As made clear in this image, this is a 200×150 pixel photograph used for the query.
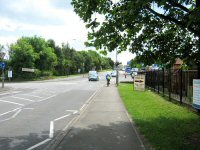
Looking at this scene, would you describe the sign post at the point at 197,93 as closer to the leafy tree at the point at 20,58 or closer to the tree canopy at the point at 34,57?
the tree canopy at the point at 34,57

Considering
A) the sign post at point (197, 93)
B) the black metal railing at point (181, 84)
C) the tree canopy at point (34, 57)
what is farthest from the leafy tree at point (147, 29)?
the tree canopy at point (34, 57)

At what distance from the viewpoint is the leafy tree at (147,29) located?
1094 cm

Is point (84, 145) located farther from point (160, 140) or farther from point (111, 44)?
point (111, 44)

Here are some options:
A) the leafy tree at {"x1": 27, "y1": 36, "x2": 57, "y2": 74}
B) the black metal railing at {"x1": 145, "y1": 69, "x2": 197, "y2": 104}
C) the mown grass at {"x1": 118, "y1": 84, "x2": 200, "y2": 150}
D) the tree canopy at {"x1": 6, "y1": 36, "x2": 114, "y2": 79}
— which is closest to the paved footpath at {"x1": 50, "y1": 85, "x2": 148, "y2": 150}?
the mown grass at {"x1": 118, "y1": 84, "x2": 200, "y2": 150}

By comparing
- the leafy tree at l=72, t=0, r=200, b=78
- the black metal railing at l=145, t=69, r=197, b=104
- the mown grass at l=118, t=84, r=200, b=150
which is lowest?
the mown grass at l=118, t=84, r=200, b=150

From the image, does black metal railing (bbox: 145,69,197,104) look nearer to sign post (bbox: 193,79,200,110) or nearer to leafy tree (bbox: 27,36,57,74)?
sign post (bbox: 193,79,200,110)

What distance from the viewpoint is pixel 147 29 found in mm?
12141

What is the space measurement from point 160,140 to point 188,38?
4.18 meters

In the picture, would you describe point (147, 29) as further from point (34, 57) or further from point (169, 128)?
point (34, 57)

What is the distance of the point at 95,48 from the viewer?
12.1 meters

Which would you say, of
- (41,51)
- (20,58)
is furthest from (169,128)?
(41,51)

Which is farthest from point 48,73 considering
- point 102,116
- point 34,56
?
point 102,116

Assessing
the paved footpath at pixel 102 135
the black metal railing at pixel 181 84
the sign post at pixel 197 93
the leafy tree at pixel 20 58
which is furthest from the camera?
the leafy tree at pixel 20 58

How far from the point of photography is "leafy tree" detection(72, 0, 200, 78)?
10.9 m
